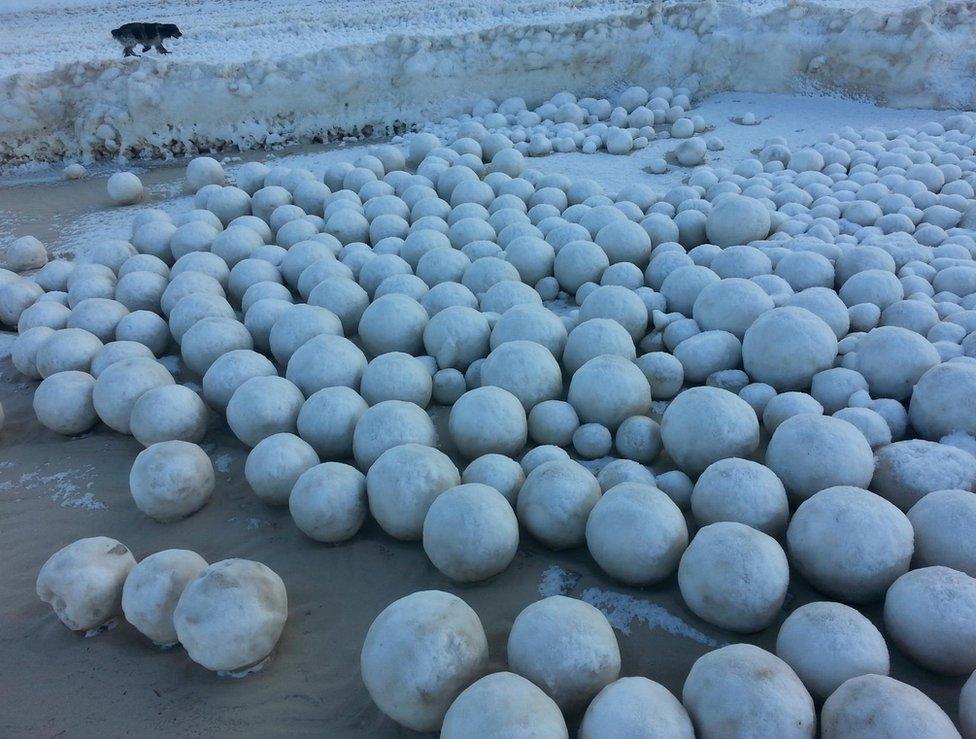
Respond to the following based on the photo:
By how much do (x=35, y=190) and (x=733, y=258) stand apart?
A: 620cm

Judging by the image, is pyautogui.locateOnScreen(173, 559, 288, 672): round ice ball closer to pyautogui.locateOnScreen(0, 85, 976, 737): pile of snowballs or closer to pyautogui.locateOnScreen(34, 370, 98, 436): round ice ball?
pyautogui.locateOnScreen(0, 85, 976, 737): pile of snowballs

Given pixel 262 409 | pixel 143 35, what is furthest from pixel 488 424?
pixel 143 35

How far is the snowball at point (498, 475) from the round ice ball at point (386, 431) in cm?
30

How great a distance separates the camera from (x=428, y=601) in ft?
6.73

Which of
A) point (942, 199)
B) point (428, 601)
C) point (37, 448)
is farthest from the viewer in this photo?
point (942, 199)

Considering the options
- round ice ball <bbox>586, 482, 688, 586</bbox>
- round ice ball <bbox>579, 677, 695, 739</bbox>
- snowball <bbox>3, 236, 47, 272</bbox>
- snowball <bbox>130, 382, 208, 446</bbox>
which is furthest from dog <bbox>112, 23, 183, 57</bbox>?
round ice ball <bbox>579, 677, 695, 739</bbox>

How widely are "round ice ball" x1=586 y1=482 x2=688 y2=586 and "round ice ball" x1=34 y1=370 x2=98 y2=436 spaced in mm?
2563

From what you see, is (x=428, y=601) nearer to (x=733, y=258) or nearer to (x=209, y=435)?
(x=209, y=435)

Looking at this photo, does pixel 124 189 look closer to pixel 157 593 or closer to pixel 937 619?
pixel 157 593

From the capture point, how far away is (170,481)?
9.16 ft

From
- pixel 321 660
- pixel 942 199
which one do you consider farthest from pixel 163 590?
pixel 942 199

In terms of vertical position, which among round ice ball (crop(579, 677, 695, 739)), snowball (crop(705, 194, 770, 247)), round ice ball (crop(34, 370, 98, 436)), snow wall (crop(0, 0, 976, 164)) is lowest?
round ice ball (crop(34, 370, 98, 436))

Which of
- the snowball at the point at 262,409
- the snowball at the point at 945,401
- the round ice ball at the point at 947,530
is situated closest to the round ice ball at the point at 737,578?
the round ice ball at the point at 947,530

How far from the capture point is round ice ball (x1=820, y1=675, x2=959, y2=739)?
1.62 meters
